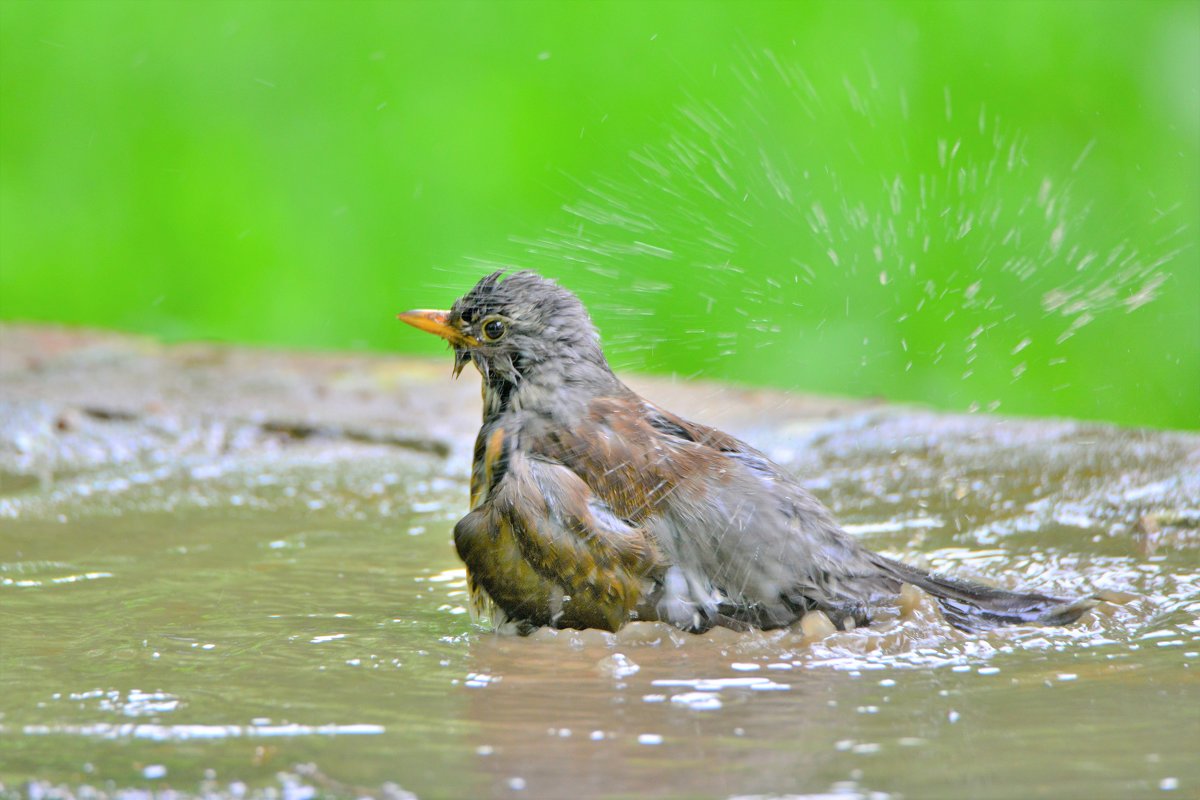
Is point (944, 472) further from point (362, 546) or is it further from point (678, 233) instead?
point (678, 233)

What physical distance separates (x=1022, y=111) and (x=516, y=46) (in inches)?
113

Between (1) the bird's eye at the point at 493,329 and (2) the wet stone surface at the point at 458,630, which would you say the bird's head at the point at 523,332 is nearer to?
(1) the bird's eye at the point at 493,329

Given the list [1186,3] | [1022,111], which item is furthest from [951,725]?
[1186,3]

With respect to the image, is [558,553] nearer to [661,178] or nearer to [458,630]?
[458,630]

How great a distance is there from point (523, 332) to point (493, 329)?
0.33 ft

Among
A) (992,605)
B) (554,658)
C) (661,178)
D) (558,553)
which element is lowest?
(554,658)

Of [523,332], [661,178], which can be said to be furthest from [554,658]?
[661,178]

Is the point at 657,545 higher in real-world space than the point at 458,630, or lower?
higher

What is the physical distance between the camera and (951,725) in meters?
2.62

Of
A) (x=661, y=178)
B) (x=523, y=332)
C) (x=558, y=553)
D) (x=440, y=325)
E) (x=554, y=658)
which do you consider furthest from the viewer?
(x=661, y=178)

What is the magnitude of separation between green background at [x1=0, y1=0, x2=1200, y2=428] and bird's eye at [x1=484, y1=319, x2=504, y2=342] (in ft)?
11.9

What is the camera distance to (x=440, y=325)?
4.12m

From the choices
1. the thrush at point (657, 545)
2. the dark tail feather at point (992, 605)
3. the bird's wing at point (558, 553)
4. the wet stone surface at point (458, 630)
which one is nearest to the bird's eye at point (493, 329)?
the thrush at point (657, 545)

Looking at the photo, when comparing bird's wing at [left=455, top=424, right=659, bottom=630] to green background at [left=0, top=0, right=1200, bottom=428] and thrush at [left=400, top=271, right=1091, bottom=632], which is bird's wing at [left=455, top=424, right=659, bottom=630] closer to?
thrush at [left=400, top=271, right=1091, bottom=632]
